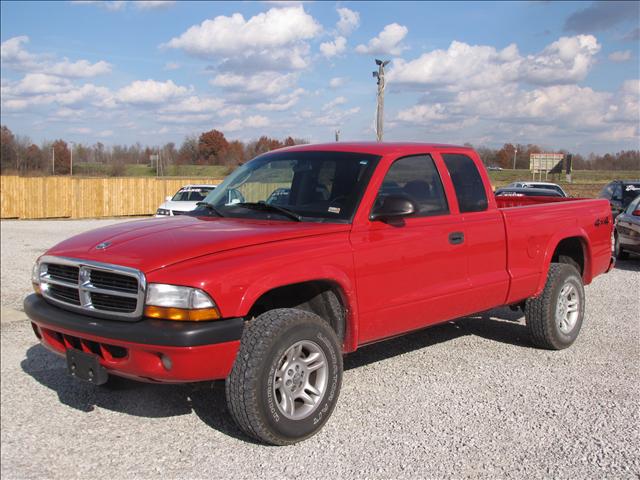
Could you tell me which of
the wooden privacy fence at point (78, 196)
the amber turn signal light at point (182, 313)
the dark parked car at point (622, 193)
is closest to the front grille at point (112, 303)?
the amber turn signal light at point (182, 313)

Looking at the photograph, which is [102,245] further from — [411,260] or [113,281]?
[411,260]

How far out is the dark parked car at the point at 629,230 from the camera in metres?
12.0

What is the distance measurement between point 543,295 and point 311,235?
9.67 ft

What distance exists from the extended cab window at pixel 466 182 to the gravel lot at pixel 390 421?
143 cm

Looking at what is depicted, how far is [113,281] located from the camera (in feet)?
13.0

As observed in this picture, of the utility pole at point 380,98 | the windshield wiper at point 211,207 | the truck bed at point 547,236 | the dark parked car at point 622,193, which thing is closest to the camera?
the windshield wiper at point 211,207

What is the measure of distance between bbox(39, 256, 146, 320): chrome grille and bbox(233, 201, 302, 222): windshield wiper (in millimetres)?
1338

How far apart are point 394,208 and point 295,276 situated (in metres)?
0.92

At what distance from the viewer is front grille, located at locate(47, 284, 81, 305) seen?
4215mm

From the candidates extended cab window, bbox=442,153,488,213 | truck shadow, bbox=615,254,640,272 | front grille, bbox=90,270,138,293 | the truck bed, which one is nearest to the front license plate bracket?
front grille, bbox=90,270,138,293

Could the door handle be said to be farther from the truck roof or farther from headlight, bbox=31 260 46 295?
headlight, bbox=31 260 46 295

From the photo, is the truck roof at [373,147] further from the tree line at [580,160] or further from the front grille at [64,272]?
the tree line at [580,160]

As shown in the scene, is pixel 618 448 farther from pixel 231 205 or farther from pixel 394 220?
pixel 231 205

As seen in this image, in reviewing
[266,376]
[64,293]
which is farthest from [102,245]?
[266,376]
